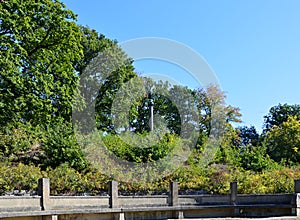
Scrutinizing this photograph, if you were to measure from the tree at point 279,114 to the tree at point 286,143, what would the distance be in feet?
61.0

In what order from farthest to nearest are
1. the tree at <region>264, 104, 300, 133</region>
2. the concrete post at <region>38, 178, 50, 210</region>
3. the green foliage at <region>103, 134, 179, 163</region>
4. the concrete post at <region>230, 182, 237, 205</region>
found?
the tree at <region>264, 104, 300, 133</region>, the green foliage at <region>103, 134, 179, 163</region>, the concrete post at <region>230, 182, 237, 205</region>, the concrete post at <region>38, 178, 50, 210</region>

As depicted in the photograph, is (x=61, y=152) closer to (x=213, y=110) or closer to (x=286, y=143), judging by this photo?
(x=213, y=110)

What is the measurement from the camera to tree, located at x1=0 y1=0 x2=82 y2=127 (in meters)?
15.2

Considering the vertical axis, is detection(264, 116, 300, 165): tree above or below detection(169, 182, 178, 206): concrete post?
above

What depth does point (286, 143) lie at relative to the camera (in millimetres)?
30219

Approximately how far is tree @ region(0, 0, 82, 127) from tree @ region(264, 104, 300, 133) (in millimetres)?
37727

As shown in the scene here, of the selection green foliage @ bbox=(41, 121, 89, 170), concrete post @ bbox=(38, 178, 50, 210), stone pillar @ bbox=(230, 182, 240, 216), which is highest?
Answer: green foliage @ bbox=(41, 121, 89, 170)

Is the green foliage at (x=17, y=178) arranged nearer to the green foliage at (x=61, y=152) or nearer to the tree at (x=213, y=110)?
the green foliage at (x=61, y=152)

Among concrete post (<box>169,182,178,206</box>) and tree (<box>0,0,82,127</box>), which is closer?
concrete post (<box>169,182,178,206</box>)

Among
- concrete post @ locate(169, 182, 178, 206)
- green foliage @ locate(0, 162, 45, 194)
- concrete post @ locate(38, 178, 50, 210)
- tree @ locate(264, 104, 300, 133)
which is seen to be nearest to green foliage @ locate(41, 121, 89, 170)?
green foliage @ locate(0, 162, 45, 194)

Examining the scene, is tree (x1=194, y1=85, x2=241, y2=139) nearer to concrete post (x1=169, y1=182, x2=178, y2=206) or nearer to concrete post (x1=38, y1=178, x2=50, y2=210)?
concrete post (x1=169, y1=182, x2=178, y2=206)

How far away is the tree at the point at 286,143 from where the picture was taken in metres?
28.9

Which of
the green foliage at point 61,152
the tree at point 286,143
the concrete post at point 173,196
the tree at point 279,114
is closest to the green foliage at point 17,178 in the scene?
the green foliage at point 61,152

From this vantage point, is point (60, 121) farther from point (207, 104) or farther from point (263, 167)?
point (207, 104)
